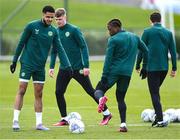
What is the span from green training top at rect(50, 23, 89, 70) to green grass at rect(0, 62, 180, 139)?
1.25 metres

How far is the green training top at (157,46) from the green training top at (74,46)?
1.17 meters

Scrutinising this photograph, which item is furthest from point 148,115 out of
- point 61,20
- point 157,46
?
point 61,20

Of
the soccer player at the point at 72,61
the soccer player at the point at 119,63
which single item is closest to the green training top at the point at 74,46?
the soccer player at the point at 72,61

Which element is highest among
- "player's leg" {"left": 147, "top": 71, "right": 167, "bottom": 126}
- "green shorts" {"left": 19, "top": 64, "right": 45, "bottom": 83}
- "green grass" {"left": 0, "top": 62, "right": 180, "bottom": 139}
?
"green shorts" {"left": 19, "top": 64, "right": 45, "bottom": 83}

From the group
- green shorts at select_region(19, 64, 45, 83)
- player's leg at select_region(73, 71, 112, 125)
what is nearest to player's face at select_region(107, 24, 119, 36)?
green shorts at select_region(19, 64, 45, 83)

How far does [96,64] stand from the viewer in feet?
136

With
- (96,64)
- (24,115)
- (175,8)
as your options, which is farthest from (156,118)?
(175,8)

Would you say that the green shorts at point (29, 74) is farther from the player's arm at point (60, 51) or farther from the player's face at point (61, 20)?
the player's face at point (61, 20)

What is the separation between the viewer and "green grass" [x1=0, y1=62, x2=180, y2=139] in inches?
621

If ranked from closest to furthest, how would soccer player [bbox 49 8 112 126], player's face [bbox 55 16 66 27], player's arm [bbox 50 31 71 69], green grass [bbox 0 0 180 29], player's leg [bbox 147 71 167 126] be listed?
player's arm [bbox 50 31 71 69]
player's leg [bbox 147 71 167 126]
player's face [bbox 55 16 66 27]
soccer player [bbox 49 8 112 126]
green grass [bbox 0 0 180 29]

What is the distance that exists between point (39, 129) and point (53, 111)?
4.38 m

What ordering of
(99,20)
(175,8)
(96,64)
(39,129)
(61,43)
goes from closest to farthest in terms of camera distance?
(39,129) → (61,43) → (96,64) → (175,8) → (99,20)

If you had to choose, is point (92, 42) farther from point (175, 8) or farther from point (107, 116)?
point (107, 116)

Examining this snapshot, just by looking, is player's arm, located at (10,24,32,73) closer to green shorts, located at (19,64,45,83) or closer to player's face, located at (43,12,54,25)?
green shorts, located at (19,64,45,83)
